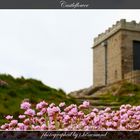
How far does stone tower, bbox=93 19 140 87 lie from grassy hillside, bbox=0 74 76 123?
45.0 ft

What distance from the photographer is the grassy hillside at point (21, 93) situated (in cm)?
1015

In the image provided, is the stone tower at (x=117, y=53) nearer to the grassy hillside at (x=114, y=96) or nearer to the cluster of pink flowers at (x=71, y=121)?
the grassy hillside at (x=114, y=96)

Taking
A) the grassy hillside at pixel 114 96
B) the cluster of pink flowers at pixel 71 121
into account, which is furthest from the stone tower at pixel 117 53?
the cluster of pink flowers at pixel 71 121

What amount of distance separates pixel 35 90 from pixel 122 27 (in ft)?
51.2

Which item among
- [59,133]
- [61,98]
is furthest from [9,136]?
[61,98]

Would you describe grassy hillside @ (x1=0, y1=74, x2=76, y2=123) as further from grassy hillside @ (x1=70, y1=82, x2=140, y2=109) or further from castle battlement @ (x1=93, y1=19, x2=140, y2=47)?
castle battlement @ (x1=93, y1=19, x2=140, y2=47)

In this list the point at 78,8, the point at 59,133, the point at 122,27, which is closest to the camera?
the point at 59,133

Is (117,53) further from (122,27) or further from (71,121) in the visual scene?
(71,121)

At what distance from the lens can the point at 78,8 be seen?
529 centimetres

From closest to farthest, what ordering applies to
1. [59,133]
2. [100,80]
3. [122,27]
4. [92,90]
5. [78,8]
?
[59,133] → [78,8] → [92,90] → [122,27] → [100,80]

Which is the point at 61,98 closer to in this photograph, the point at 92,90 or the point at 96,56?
the point at 92,90

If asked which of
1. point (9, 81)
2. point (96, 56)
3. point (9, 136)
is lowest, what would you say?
point (9, 136)

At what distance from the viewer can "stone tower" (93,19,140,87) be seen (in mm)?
27500

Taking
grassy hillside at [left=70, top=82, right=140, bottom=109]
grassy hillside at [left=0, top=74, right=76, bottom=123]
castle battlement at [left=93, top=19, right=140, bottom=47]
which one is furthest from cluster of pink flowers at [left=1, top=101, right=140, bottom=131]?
castle battlement at [left=93, top=19, right=140, bottom=47]
